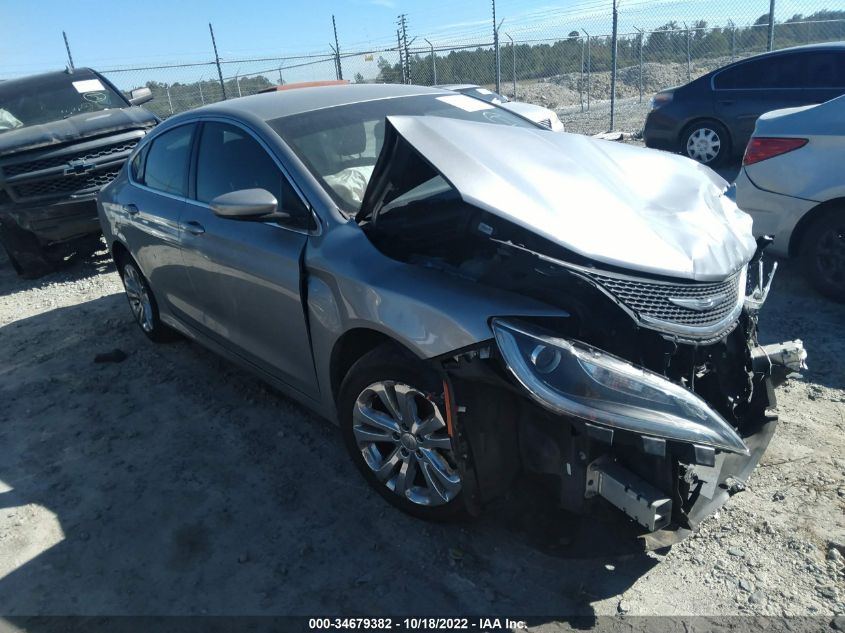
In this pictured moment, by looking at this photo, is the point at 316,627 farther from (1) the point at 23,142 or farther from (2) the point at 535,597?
(1) the point at 23,142

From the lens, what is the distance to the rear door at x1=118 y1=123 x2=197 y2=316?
14.3ft

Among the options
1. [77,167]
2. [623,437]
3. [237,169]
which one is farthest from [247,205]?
[77,167]

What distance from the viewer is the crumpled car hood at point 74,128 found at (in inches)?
303

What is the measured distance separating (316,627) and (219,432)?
1764 mm

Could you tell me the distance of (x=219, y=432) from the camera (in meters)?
4.11

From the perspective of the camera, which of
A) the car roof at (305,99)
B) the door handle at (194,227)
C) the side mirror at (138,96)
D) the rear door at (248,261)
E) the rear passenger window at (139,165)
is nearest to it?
the rear door at (248,261)

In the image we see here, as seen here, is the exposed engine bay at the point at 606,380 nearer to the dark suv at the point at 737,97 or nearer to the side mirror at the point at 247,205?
the side mirror at the point at 247,205

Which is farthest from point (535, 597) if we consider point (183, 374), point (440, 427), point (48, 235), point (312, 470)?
point (48, 235)

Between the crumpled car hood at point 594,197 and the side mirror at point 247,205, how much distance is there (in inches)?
29.2

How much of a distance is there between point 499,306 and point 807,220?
3639 millimetres

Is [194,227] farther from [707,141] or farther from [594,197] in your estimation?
[707,141]

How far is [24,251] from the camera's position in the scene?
807cm

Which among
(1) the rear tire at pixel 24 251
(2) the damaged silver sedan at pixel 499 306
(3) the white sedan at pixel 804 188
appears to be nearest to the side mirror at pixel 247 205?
(2) the damaged silver sedan at pixel 499 306

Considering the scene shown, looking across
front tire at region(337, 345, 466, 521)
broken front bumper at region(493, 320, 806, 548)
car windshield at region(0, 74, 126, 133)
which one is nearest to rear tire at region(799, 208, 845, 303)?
broken front bumper at region(493, 320, 806, 548)
